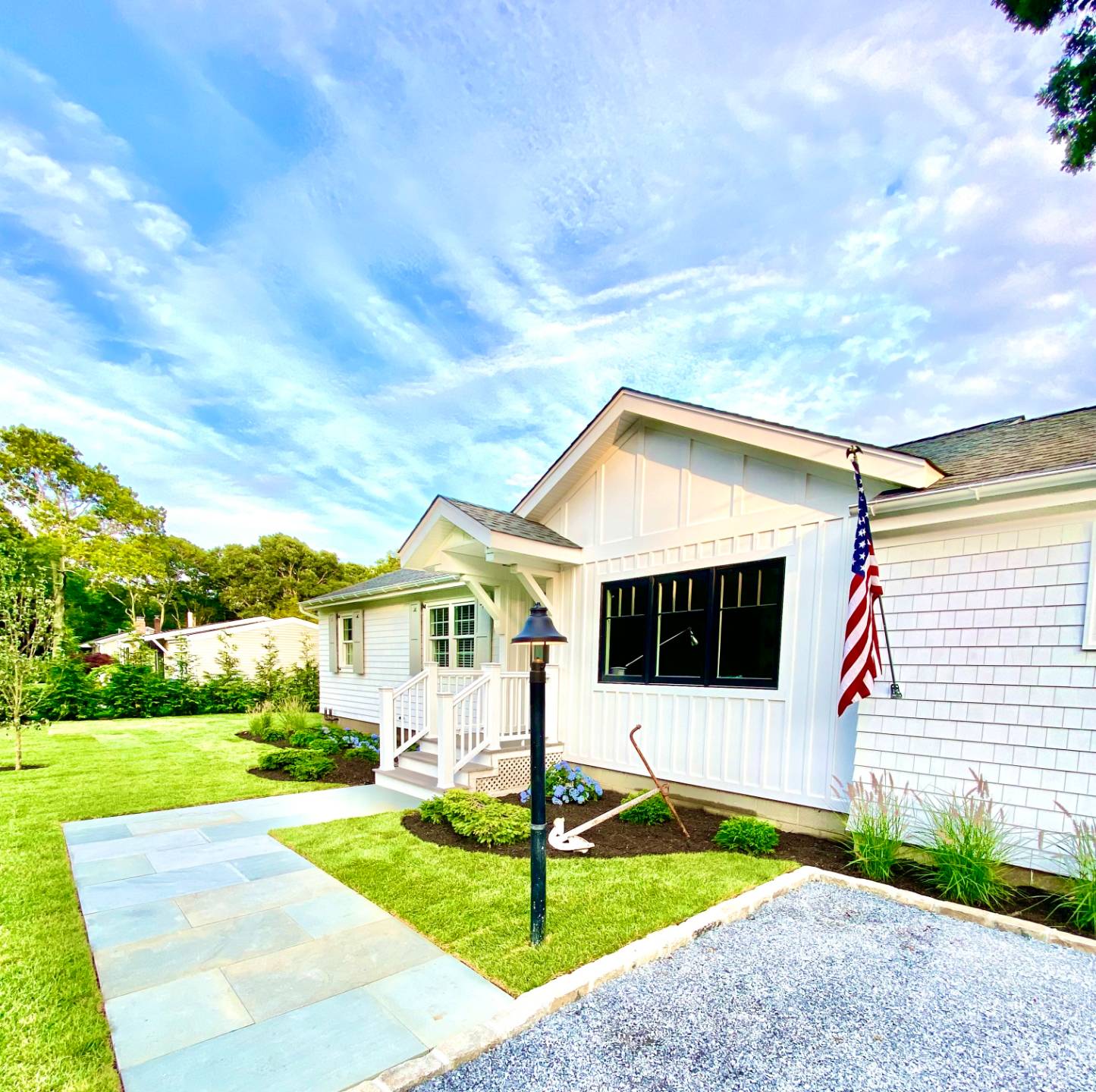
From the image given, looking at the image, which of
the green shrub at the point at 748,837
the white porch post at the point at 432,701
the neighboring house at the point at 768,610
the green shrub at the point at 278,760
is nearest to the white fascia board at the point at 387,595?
the neighboring house at the point at 768,610

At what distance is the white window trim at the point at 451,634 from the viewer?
9.66 metres

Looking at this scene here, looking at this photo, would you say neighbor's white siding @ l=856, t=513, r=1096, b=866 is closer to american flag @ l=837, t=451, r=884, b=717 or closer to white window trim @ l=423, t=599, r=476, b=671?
american flag @ l=837, t=451, r=884, b=717

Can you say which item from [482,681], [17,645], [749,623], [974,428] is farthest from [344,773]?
[974,428]

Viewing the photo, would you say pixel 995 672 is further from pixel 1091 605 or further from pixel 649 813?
pixel 649 813

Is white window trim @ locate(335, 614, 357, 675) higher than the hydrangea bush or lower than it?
higher

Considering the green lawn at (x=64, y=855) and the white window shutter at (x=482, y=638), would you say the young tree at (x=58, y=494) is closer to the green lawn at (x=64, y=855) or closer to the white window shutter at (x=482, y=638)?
the green lawn at (x=64, y=855)

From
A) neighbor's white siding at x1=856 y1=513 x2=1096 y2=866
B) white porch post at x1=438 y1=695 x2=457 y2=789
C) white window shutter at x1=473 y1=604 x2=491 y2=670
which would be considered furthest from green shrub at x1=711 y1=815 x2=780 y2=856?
white window shutter at x1=473 y1=604 x2=491 y2=670

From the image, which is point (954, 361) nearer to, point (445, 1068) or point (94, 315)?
point (445, 1068)

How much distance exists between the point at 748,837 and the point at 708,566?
2.67 meters

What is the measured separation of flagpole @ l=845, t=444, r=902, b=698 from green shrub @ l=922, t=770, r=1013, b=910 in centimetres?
75

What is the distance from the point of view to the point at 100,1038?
97.0 inches

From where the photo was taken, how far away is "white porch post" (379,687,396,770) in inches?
309

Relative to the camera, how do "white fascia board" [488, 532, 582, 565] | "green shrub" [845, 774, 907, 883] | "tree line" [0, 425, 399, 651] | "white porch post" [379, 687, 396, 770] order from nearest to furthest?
"green shrub" [845, 774, 907, 883] < "white fascia board" [488, 532, 582, 565] < "white porch post" [379, 687, 396, 770] < "tree line" [0, 425, 399, 651]

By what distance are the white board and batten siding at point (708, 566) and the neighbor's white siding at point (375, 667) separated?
5326 mm
